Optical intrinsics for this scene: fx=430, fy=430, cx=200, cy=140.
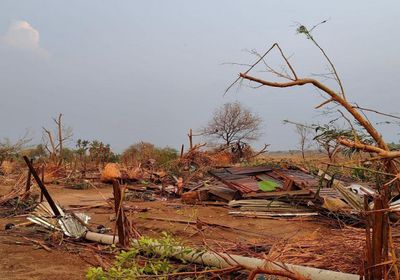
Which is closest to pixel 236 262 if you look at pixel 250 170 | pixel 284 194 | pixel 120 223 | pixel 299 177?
pixel 120 223

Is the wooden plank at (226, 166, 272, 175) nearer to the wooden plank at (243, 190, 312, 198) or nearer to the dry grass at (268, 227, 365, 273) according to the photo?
the wooden plank at (243, 190, 312, 198)

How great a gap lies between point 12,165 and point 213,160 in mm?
11233

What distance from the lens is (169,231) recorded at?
25.1ft

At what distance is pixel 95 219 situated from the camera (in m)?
9.39

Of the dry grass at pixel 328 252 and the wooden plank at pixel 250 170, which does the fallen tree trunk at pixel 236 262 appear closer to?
the dry grass at pixel 328 252

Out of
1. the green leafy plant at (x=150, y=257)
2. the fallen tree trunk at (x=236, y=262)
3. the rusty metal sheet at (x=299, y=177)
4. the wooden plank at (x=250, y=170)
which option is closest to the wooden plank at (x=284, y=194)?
the rusty metal sheet at (x=299, y=177)

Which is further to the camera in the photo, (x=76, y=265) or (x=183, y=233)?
(x=183, y=233)

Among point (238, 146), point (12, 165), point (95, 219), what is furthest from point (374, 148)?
point (12, 165)

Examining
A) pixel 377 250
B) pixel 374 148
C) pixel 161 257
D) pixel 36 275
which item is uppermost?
pixel 374 148

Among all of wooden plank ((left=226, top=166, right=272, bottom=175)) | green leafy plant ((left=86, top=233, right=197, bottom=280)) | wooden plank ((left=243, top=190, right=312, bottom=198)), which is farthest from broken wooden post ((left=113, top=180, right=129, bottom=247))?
wooden plank ((left=226, top=166, right=272, bottom=175))

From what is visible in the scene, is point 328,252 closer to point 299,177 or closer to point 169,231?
point 169,231

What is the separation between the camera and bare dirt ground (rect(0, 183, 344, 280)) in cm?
511

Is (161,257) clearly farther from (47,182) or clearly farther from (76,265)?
(47,182)

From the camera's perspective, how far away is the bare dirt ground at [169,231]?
5.11 meters
